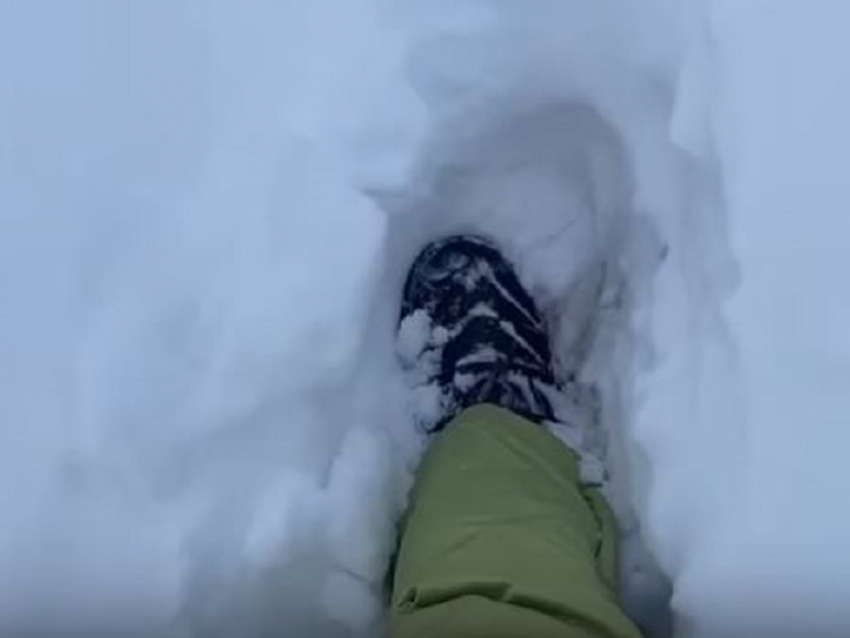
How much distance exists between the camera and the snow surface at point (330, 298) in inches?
49.3

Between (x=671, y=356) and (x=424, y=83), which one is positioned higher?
(x=424, y=83)

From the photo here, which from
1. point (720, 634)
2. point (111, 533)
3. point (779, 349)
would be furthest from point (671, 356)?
point (111, 533)

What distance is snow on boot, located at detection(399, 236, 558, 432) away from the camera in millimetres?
1552

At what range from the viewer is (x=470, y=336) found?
161 centimetres

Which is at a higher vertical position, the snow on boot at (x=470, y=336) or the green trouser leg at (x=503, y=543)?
the snow on boot at (x=470, y=336)

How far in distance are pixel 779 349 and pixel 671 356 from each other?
0.43ft

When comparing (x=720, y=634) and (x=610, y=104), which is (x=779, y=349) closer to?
(x=720, y=634)

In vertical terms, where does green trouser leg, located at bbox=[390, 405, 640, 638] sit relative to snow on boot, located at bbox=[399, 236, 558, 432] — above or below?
below

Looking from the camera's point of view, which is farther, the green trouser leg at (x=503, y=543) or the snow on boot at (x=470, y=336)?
the snow on boot at (x=470, y=336)

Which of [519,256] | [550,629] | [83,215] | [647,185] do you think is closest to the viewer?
[550,629]

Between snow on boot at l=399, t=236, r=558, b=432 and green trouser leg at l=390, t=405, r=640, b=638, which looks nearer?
green trouser leg at l=390, t=405, r=640, b=638

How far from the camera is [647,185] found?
1463mm

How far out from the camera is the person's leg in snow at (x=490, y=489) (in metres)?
1.25

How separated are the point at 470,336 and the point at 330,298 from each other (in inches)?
11.1
